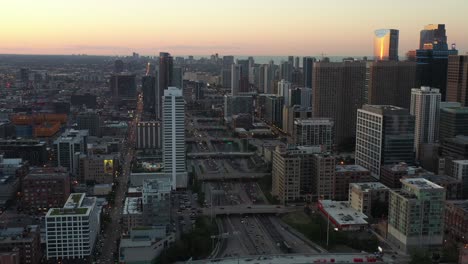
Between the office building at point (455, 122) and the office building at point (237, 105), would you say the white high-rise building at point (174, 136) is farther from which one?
the office building at point (237, 105)

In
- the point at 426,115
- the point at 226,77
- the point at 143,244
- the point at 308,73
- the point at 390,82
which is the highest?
the point at 390,82

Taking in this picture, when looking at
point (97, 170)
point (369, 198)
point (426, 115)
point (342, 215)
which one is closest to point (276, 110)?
point (426, 115)

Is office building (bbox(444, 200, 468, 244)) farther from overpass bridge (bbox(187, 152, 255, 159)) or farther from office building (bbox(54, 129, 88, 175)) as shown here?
office building (bbox(54, 129, 88, 175))

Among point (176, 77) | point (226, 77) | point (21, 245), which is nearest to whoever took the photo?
point (21, 245)

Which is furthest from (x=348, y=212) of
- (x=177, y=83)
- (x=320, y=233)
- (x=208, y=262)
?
(x=177, y=83)

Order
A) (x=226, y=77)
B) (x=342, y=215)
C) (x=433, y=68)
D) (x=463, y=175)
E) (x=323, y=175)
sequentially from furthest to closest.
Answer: (x=226, y=77)
(x=433, y=68)
(x=463, y=175)
(x=323, y=175)
(x=342, y=215)

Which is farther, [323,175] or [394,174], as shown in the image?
[394,174]

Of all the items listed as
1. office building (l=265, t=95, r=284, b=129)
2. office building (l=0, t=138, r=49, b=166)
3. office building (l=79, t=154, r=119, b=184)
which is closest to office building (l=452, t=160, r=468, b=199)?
office building (l=79, t=154, r=119, b=184)

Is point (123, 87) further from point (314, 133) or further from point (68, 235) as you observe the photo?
point (68, 235)
